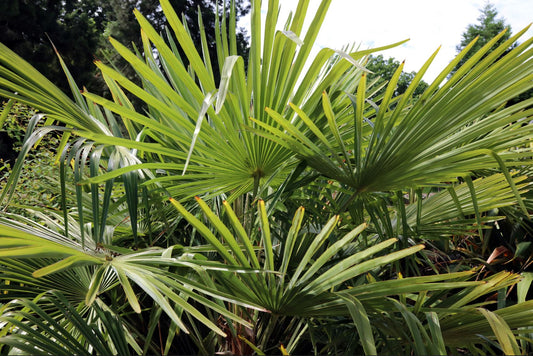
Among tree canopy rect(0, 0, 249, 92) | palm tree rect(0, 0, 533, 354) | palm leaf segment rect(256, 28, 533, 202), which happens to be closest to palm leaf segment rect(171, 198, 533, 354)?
palm tree rect(0, 0, 533, 354)

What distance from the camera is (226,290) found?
44.1 inches

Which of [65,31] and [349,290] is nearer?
[349,290]

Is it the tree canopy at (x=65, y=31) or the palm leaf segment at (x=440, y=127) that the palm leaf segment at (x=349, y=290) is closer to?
the palm leaf segment at (x=440, y=127)

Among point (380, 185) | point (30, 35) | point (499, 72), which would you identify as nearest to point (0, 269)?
point (380, 185)

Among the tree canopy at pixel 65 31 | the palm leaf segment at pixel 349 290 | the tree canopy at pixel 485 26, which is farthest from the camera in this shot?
the tree canopy at pixel 485 26

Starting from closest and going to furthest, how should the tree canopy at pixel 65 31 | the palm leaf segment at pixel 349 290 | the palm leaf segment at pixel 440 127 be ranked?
the palm leaf segment at pixel 349 290, the palm leaf segment at pixel 440 127, the tree canopy at pixel 65 31

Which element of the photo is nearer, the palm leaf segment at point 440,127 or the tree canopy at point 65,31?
the palm leaf segment at point 440,127

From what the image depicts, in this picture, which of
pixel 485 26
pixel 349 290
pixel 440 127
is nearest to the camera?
pixel 349 290

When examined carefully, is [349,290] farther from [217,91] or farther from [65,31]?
[65,31]

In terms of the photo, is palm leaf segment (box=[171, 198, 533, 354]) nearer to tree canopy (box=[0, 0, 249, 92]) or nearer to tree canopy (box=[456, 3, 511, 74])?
tree canopy (box=[0, 0, 249, 92])

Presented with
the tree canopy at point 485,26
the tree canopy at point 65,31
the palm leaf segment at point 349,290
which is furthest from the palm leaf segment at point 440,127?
the tree canopy at point 485,26

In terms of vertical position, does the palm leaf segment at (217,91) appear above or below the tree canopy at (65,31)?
below

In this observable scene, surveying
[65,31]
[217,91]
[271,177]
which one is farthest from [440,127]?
[65,31]

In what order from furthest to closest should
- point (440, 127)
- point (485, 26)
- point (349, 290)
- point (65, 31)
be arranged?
point (485, 26) → point (65, 31) → point (440, 127) → point (349, 290)
